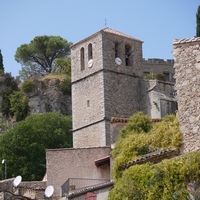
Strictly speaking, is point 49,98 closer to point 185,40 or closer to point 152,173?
point 185,40

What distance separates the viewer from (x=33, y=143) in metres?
61.1

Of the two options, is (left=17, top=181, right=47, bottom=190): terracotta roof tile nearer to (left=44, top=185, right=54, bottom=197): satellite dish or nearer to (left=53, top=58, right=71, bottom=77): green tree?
(left=44, top=185, right=54, bottom=197): satellite dish

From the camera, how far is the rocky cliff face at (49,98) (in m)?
76.3

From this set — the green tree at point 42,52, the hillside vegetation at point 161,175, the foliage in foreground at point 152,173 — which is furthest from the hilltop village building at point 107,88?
the green tree at point 42,52

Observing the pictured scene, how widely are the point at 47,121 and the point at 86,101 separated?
10243 mm

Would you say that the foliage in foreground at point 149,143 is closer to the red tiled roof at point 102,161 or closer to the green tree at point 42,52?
the red tiled roof at point 102,161

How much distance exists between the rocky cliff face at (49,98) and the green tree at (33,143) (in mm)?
9452

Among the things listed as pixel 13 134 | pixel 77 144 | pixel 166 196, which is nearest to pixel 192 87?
pixel 166 196

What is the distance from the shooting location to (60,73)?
84.6 meters

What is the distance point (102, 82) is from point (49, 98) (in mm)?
22426

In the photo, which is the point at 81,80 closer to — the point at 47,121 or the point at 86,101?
the point at 86,101

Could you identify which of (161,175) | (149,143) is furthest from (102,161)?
(161,175)

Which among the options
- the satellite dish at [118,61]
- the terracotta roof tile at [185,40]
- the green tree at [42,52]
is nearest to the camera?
the terracotta roof tile at [185,40]

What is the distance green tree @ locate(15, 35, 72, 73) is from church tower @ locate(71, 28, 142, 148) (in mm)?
40177
